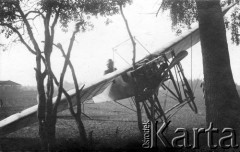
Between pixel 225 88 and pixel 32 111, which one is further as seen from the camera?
pixel 32 111

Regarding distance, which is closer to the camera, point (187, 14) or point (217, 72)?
point (217, 72)

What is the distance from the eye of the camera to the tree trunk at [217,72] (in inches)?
312

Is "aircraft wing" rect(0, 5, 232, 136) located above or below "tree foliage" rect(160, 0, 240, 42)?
below

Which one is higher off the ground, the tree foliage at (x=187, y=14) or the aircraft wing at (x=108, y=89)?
the tree foliage at (x=187, y=14)

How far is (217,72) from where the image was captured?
8047mm

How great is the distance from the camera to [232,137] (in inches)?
299

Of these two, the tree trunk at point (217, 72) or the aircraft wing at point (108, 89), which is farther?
the aircraft wing at point (108, 89)

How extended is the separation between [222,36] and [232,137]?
2.94 metres

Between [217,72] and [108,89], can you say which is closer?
[217,72]

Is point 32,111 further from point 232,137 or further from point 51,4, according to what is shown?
point 232,137

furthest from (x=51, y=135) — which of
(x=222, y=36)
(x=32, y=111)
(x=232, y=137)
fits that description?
(x=222, y=36)

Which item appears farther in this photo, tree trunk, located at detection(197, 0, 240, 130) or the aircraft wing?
the aircraft wing

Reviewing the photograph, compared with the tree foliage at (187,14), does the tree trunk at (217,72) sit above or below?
below

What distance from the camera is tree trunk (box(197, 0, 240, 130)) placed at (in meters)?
7.92
